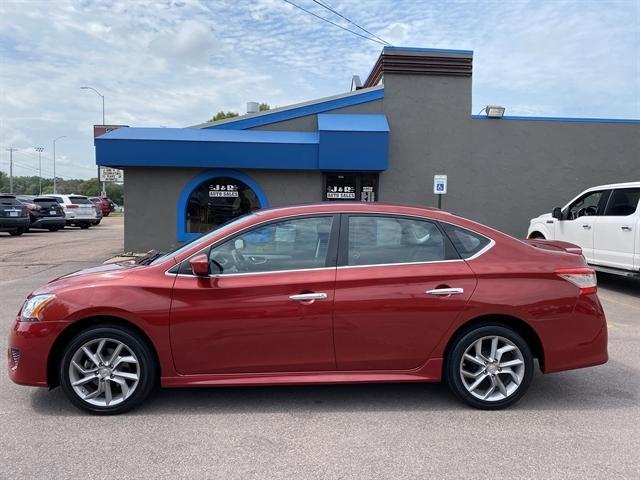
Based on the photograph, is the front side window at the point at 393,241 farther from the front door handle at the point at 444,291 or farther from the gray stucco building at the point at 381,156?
the gray stucco building at the point at 381,156

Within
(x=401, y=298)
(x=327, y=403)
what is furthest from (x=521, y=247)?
(x=327, y=403)

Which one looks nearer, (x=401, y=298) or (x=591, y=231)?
(x=401, y=298)

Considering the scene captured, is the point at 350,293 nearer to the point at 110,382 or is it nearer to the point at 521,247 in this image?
the point at 521,247

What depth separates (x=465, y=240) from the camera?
427cm

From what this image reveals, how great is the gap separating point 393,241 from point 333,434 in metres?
1.58

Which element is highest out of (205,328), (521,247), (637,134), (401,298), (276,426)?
(637,134)

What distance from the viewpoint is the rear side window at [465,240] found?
4223 millimetres

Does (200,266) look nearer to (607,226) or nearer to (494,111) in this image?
(607,226)

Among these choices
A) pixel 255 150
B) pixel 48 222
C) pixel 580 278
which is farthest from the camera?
pixel 48 222

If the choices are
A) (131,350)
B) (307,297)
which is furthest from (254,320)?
(131,350)

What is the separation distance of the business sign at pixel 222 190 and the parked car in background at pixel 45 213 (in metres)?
13.2

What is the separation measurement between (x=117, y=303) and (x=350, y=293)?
1774 millimetres

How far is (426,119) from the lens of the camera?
44.2ft

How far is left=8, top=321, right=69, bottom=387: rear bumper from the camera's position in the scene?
387 centimetres
